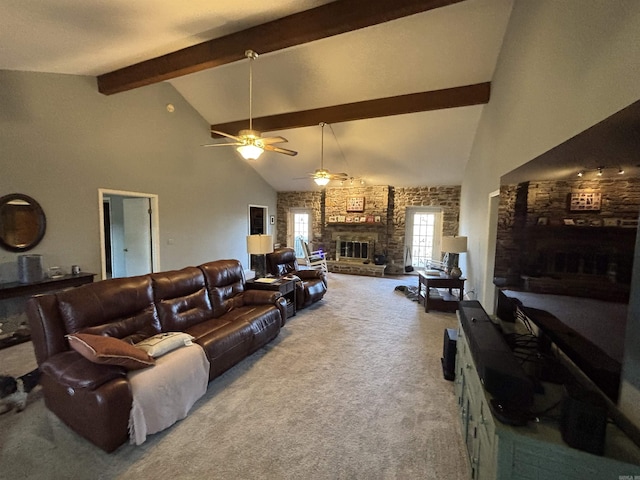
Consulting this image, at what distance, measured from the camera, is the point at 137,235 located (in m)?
5.36

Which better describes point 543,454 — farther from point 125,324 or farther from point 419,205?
point 419,205

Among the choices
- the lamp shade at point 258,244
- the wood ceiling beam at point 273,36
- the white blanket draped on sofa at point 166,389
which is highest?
the wood ceiling beam at point 273,36

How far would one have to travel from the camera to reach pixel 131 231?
5430 mm

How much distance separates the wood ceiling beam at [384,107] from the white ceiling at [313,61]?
103 mm

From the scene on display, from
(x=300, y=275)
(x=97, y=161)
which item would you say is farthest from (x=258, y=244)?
(x=97, y=161)

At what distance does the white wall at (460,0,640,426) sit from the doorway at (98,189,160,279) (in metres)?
5.49

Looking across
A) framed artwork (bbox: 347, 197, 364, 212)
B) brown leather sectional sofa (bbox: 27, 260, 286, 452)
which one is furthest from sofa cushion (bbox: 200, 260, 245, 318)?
framed artwork (bbox: 347, 197, 364, 212)

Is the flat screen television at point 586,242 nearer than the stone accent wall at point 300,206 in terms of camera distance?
Yes

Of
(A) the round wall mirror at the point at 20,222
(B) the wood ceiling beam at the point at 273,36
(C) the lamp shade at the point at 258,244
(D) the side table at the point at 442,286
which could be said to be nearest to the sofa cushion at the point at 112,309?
(C) the lamp shade at the point at 258,244

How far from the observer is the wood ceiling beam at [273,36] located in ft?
8.27

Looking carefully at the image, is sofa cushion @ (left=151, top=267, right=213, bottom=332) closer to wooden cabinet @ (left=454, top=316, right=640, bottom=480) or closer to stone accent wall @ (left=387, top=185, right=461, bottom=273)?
wooden cabinet @ (left=454, top=316, right=640, bottom=480)

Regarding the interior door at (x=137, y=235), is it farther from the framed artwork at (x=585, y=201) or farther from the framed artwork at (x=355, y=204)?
the framed artwork at (x=585, y=201)

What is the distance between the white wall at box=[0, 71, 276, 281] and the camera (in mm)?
3525

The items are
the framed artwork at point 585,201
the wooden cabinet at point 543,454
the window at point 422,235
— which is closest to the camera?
the wooden cabinet at point 543,454
